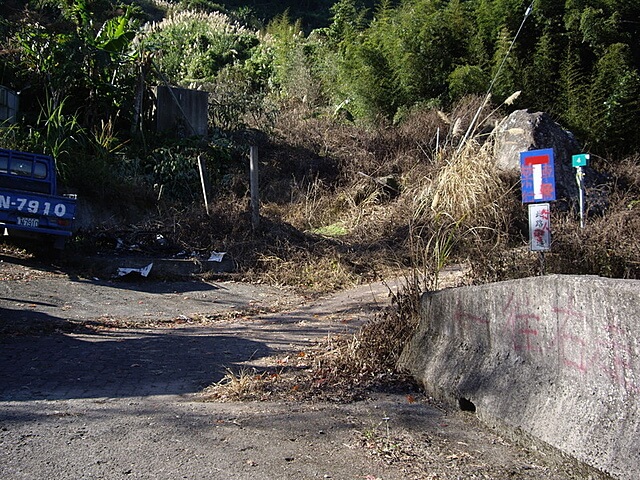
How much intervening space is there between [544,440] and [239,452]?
174 cm

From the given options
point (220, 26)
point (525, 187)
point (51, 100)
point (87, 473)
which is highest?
point (220, 26)

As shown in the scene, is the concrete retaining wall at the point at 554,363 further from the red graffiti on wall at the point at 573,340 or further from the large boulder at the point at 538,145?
the large boulder at the point at 538,145

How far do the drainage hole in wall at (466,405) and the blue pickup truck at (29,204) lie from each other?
862 centimetres

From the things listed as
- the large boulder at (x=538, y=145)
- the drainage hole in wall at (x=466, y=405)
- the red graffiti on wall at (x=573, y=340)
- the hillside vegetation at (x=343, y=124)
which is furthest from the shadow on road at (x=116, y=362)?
the large boulder at (x=538, y=145)

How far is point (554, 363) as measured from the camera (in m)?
3.94

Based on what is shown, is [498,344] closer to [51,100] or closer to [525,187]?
[525,187]

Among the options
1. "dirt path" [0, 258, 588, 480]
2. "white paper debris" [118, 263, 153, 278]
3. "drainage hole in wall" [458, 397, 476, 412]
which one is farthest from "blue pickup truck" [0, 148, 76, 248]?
"drainage hole in wall" [458, 397, 476, 412]

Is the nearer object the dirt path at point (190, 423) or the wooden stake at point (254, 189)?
the dirt path at point (190, 423)

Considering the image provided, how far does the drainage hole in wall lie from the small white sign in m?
1.67

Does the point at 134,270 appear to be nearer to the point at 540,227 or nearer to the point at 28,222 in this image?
the point at 28,222

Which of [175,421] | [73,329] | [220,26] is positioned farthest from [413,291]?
[220,26]

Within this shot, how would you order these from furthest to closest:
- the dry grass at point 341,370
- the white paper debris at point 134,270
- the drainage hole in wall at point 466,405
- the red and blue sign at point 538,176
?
the white paper debris at point 134,270, the red and blue sign at point 538,176, the dry grass at point 341,370, the drainage hole in wall at point 466,405

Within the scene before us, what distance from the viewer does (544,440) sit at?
12.3 ft

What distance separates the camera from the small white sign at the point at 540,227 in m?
5.75
